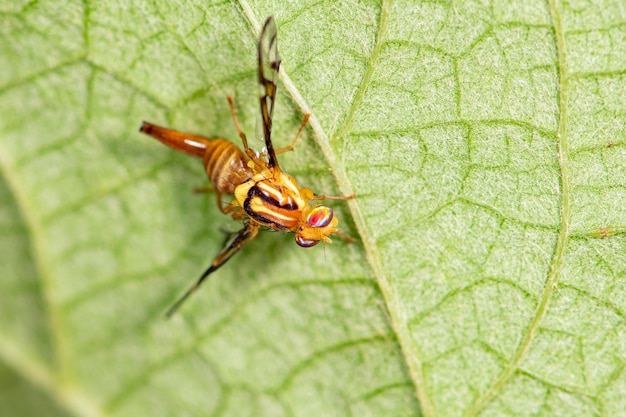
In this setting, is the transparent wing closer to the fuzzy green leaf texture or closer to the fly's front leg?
the fuzzy green leaf texture

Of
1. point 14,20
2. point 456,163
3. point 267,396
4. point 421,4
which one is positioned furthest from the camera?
point 267,396

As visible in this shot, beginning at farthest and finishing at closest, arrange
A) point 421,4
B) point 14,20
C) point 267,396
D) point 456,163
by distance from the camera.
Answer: point 267,396 < point 14,20 < point 456,163 < point 421,4

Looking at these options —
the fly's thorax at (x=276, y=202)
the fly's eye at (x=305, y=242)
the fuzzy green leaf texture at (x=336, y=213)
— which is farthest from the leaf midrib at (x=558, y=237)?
the fly's thorax at (x=276, y=202)

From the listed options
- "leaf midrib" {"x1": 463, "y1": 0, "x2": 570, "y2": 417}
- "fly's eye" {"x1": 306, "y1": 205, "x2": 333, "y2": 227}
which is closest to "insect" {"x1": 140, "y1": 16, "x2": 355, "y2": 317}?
"fly's eye" {"x1": 306, "y1": 205, "x2": 333, "y2": 227}

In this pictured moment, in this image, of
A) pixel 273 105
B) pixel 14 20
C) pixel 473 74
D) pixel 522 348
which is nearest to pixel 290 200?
pixel 273 105

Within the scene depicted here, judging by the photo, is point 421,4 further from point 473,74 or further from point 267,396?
point 267,396

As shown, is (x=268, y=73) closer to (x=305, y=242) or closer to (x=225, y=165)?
(x=225, y=165)

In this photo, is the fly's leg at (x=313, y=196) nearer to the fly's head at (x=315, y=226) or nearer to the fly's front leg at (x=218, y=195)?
the fly's head at (x=315, y=226)
